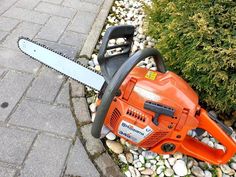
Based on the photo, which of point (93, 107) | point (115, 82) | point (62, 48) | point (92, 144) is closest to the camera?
point (115, 82)

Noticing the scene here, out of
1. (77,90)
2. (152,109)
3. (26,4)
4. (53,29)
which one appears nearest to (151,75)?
(152,109)

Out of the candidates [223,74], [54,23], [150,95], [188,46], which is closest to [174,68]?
[188,46]

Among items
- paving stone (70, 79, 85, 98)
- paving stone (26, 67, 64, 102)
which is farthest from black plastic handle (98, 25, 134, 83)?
paving stone (26, 67, 64, 102)

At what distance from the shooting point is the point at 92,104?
2.43 metres

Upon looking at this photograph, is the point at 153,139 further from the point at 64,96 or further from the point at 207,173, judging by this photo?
the point at 64,96

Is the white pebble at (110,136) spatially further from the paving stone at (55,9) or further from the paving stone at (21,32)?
the paving stone at (55,9)

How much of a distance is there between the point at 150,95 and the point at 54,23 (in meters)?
1.90

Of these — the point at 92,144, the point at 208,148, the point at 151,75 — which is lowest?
the point at 92,144

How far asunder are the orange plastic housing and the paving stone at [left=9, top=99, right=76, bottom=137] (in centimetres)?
48

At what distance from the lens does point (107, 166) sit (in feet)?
6.65

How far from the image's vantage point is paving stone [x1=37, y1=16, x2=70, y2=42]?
10.2 feet

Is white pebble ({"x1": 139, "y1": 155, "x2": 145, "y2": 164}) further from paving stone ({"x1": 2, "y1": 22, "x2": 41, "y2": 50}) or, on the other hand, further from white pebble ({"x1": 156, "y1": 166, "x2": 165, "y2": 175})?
paving stone ({"x1": 2, "y1": 22, "x2": 41, "y2": 50})

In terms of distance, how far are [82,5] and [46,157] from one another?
2.21m

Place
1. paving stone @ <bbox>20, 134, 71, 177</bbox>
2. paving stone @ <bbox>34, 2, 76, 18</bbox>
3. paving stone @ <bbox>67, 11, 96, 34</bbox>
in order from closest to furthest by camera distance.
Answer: paving stone @ <bbox>20, 134, 71, 177</bbox> → paving stone @ <bbox>67, 11, 96, 34</bbox> → paving stone @ <bbox>34, 2, 76, 18</bbox>
